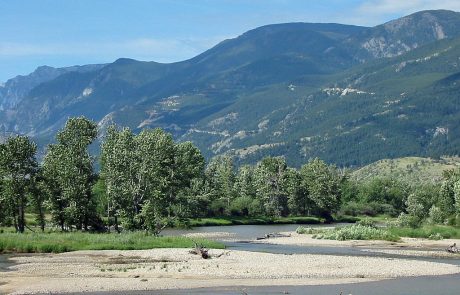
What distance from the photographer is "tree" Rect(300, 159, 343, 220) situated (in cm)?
18950

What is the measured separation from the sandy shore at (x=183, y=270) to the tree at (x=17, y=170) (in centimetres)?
3125

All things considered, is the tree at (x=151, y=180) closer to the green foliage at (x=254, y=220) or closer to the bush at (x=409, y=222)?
the bush at (x=409, y=222)

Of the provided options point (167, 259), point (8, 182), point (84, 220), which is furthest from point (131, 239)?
point (8, 182)

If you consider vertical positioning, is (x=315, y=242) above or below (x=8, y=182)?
below

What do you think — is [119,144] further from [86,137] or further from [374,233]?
[374,233]

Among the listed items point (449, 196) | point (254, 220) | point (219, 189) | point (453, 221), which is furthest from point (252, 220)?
point (453, 221)

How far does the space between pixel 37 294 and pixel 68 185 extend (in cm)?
5431

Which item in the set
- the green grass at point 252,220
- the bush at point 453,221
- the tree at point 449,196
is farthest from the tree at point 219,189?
the bush at point 453,221

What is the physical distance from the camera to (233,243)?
106 metres

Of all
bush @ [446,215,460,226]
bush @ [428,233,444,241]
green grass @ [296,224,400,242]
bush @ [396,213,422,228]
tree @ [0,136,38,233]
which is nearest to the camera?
tree @ [0,136,38,233]

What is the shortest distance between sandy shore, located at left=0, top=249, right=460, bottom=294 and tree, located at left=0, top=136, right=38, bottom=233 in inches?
1230

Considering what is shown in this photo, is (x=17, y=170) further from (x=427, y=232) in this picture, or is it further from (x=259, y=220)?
(x=259, y=220)

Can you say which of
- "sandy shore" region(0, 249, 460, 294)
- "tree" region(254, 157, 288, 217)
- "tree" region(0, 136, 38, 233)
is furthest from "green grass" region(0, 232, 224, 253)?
"tree" region(254, 157, 288, 217)

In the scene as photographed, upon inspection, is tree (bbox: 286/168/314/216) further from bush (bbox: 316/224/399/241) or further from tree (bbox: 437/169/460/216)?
bush (bbox: 316/224/399/241)
